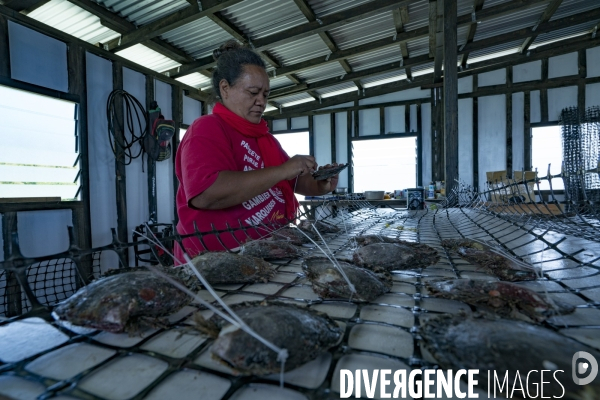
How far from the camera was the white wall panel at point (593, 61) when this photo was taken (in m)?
7.06

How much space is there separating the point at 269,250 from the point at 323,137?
809 centimetres

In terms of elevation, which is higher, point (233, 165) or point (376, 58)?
point (376, 58)

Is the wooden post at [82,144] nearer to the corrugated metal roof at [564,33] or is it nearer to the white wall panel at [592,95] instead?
the corrugated metal roof at [564,33]

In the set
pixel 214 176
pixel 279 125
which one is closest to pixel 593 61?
pixel 279 125

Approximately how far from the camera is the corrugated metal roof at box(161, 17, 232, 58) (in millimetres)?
4168

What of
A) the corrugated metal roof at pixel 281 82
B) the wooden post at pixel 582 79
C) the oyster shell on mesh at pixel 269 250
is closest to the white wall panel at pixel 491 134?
the wooden post at pixel 582 79

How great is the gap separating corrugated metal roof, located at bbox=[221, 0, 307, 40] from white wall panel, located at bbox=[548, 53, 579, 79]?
6.57 meters

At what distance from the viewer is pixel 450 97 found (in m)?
4.25

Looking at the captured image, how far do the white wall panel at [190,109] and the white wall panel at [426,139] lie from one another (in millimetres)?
5525

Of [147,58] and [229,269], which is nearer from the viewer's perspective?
[229,269]

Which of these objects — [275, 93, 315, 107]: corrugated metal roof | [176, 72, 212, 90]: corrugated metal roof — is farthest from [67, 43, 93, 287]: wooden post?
[275, 93, 315, 107]: corrugated metal roof

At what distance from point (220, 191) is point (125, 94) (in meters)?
4.11

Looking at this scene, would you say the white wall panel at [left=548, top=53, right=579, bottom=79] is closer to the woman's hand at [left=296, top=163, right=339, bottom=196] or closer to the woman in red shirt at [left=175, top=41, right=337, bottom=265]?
the woman's hand at [left=296, top=163, right=339, bottom=196]

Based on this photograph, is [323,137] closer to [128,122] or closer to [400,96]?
[400,96]
